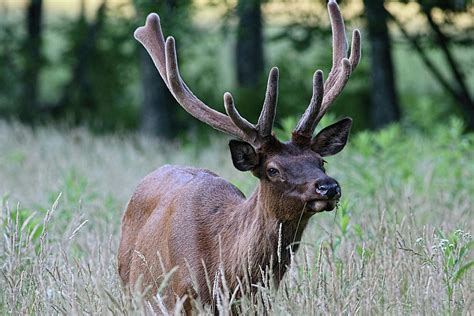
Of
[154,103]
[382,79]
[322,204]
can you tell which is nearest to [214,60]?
[154,103]

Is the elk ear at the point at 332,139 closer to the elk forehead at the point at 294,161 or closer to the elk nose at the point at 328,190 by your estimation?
the elk forehead at the point at 294,161

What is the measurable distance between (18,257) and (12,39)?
49.7 feet

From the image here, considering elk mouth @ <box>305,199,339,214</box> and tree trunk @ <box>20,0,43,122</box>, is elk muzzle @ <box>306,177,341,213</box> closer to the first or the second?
elk mouth @ <box>305,199,339,214</box>

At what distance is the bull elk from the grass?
0.23 m

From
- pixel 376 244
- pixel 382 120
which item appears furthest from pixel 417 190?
pixel 382 120

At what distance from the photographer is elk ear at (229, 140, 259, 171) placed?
587 cm

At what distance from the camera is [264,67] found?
22172mm

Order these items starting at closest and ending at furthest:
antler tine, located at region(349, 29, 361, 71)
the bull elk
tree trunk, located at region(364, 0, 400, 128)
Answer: the bull elk < antler tine, located at region(349, 29, 361, 71) < tree trunk, located at region(364, 0, 400, 128)

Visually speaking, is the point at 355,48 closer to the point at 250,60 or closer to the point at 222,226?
the point at 222,226

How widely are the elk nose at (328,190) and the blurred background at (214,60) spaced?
940 cm

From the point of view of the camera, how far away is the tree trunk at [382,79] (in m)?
16.0

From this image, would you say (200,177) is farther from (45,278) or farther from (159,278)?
(45,278)

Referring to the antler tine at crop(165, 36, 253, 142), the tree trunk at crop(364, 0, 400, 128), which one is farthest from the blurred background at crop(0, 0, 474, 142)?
the antler tine at crop(165, 36, 253, 142)

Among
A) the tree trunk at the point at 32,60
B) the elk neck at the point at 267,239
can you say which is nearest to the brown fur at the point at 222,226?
the elk neck at the point at 267,239
